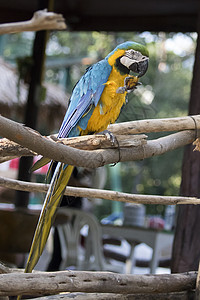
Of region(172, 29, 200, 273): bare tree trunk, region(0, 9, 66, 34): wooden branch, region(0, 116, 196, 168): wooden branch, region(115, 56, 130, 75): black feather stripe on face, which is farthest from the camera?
region(0, 9, 66, 34): wooden branch

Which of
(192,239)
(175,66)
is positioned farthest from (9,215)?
(175,66)

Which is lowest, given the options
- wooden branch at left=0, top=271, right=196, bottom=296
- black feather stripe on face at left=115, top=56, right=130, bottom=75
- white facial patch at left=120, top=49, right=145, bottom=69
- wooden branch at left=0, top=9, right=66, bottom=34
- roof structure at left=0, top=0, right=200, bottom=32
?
wooden branch at left=0, top=271, right=196, bottom=296

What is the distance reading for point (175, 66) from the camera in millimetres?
9867

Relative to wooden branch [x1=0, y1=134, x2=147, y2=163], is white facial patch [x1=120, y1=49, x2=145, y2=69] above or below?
above

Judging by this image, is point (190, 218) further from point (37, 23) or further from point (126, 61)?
point (37, 23)

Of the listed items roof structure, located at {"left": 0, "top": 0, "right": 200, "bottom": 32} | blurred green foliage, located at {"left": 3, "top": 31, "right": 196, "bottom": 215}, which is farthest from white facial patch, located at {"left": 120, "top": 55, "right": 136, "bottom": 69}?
blurred green foliage, located at {"left": 3, "top": 31, "right": 196, "bottom": 215}

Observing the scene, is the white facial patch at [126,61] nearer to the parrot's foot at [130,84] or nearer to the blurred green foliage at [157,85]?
the parrot's foot at [130,84]

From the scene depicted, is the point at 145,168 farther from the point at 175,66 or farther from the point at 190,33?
the point at 190,33

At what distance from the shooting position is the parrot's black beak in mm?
1123

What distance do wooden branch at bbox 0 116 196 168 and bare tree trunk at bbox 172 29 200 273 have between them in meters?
0.50

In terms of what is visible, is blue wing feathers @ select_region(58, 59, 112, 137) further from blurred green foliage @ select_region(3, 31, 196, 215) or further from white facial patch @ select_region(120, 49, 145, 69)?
blurred green foliage @ select_region(3, 31, 196, 215)

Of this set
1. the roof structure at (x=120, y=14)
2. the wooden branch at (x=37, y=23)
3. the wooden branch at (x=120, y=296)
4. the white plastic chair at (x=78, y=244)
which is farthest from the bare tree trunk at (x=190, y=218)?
the roof structure at (x=120, y=14)

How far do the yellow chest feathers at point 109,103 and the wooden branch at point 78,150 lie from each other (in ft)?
0.69

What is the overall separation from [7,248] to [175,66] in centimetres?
841
